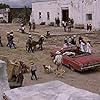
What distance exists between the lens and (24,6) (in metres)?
49.9

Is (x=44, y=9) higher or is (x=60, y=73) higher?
(x=44, y=9)

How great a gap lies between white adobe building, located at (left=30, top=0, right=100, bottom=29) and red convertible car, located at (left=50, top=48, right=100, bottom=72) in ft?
48.1

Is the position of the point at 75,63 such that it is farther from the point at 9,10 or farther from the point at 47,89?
the point at 9,10

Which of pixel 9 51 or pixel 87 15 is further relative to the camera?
pixel 87 15

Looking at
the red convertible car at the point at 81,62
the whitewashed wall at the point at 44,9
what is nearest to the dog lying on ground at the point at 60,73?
the red convertible car at the point at 81,62

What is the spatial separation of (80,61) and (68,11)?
67.7ft

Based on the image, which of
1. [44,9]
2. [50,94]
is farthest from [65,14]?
[50,94]

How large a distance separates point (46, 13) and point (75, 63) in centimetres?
2428

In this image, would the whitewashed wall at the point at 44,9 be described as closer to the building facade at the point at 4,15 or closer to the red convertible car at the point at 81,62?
the building facade at the point at 4,15

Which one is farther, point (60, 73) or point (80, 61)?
point (80, 61)

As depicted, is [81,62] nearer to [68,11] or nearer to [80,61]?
[80,61]

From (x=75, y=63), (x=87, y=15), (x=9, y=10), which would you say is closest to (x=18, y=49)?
(x=75, y=63)

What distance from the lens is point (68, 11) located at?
37.5 meters

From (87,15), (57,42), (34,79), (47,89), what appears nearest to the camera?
(47,89)
